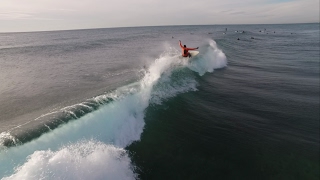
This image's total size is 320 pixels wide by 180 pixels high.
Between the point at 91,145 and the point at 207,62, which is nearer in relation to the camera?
the point at 91,145

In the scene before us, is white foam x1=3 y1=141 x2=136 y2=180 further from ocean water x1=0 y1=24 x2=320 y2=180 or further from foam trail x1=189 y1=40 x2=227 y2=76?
foam trail x1=189 y1=40 x2=227 y2=76

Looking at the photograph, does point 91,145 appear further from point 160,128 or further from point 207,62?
point 207,62

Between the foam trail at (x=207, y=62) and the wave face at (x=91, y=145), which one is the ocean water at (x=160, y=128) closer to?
the wave face at (x=91, y=145)

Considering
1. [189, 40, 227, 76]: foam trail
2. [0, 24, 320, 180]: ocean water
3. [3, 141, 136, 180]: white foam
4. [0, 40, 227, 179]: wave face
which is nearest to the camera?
[3, 141, 136, 180]: white foam

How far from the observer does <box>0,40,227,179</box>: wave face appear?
29.7 feet

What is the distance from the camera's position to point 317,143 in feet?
40.3

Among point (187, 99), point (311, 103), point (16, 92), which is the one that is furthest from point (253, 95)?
point (16, 92)

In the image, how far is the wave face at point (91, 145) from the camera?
29.7 feet

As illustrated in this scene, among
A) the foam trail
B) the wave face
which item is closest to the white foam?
the wave face

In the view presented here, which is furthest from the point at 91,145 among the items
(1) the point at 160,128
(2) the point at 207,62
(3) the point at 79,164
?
(2) the point at 207,62

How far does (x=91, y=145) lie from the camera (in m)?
11.0

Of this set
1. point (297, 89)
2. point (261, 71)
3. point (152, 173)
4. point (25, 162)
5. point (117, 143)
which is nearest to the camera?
point (25, 162)

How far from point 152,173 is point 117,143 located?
2.98 meters

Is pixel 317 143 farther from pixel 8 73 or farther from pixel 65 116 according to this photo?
pixel 8 73
